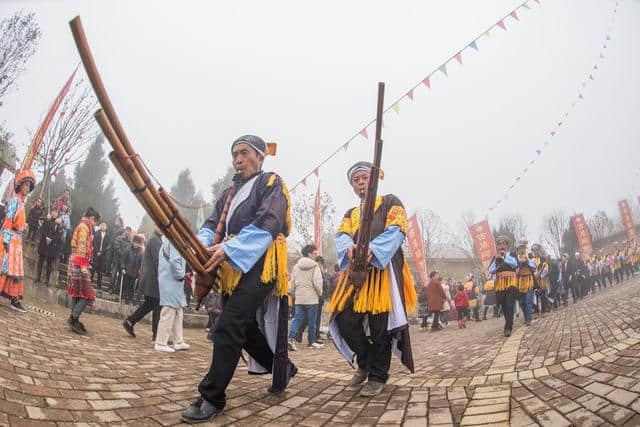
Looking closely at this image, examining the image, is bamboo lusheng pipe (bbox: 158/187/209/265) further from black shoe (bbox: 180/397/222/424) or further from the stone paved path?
the stone paved path

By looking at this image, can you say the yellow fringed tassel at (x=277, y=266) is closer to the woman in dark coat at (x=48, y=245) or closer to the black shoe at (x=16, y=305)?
the black shoe at (x=16, y=305)

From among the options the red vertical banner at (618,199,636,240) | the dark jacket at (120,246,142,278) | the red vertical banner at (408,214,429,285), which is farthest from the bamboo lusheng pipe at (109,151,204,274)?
the red vertical banner at (618,199,636,240)

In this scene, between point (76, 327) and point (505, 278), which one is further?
point (505, 278)

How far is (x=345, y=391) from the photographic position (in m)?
2.87

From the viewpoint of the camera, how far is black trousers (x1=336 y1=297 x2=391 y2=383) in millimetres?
2984

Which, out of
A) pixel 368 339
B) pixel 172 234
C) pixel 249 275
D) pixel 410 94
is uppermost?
pixel 410 94

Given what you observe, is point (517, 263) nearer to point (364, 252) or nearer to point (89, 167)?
point (364, 252)

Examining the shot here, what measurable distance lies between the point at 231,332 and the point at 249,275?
1.24 feet

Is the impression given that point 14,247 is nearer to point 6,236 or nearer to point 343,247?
point 6,236

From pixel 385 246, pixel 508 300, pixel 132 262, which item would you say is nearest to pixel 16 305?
pixel 132 262

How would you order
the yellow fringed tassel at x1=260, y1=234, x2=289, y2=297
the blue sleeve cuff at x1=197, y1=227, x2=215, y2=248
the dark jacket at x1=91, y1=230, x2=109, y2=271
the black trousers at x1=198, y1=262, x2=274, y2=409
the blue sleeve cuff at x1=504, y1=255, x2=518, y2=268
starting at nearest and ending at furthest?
the black trousers at x1=198, y1=262, x2=274, y2=409 → the yellow fringed tassel at x1=260, y1=234, x2=289, y2=297 → the blue sleeve cuff at x1=197, y1=227, x2=215, y2=248 → the blue sleeve cuff at x1=504, y1=255, x2=518, y2=268 → the dark jacket at x1=91, y1=230, x2=109, y2=271

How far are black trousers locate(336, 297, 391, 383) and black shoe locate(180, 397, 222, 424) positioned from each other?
1249 mm

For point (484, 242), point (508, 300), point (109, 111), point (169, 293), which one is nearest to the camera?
point (109, 111)

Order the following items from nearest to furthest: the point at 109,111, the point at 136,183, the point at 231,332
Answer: the point at 109,111 → the point at 136,183 → the point at 231,332
